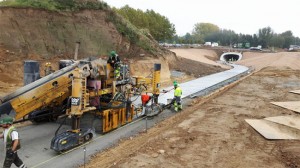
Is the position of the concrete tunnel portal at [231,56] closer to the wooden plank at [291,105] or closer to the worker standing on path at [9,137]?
the wooden plank at [291,105]

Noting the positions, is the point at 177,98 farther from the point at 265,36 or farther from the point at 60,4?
the point at 265,36

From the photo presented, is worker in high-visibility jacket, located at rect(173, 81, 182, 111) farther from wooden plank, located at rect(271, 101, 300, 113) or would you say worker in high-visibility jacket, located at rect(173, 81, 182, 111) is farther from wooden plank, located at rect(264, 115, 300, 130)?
wooden plank, located at rect(271, 101, 300, 113)

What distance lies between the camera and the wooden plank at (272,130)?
12.2 metres

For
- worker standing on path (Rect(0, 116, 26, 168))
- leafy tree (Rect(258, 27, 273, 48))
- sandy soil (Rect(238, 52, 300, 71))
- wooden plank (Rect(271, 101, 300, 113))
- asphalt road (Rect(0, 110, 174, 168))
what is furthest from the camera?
leafy tree (Rect(258, 27, 273, 48))

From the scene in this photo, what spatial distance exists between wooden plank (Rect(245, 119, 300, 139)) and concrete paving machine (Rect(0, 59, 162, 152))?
17.7 ft

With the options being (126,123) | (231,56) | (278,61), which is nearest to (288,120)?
(126,123)

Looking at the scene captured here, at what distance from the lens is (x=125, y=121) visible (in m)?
14.4

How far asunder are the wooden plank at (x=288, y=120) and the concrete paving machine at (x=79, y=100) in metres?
6.23

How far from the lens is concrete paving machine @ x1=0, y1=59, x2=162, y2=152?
10500 mm

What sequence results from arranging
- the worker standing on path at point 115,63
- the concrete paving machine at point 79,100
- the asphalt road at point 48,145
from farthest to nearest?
1. the worker standing on path at point 115,63
2. the concrete paving machine at point 79,100
3. the asphalt road at point 48,145

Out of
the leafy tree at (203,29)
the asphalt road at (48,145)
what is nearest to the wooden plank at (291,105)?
the asphalt road at (48,145)

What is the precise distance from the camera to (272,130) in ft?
42.7

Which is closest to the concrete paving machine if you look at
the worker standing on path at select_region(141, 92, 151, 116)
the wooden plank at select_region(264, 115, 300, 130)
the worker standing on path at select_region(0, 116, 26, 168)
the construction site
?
the construction site

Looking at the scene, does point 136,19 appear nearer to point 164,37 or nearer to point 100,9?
point 164,37
